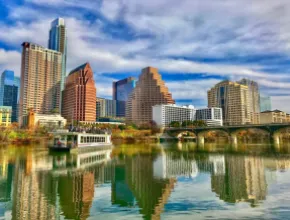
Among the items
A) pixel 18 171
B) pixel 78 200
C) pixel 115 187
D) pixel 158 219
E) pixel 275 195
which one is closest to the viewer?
pixel 158 219

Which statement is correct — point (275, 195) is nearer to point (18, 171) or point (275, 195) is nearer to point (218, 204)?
point (218, 204)

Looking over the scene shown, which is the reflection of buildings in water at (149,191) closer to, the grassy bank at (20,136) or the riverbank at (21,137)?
the riverbank at (21,137)

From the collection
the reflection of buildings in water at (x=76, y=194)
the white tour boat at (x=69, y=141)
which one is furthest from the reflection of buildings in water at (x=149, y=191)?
the white tour boat at (x=69, y=141)

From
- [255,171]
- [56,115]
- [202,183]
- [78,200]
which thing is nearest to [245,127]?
[255,171]

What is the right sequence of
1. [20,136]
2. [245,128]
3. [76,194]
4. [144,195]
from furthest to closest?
[245,128] < [20,136] < [144,195] < [76,194]

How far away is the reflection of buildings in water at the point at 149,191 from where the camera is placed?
59.6 feet

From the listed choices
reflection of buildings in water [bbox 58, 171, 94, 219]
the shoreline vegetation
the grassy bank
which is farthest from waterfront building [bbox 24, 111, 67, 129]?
reflection of buildings in water [bbox 58, 171, 94, 219]

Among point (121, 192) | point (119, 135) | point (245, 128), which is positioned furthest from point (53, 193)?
point (245, 128)

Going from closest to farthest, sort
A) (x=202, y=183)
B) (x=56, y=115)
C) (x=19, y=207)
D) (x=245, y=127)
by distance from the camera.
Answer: (x=19, y=207)
(x=202, y=183)
(x=245, y=127)
(x=56, y=115)

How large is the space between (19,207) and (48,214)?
321 centimetres

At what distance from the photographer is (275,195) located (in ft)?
70.4

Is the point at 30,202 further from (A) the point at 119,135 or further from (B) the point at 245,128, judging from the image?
(B) the point at 245,128

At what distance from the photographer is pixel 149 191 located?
2338 cm

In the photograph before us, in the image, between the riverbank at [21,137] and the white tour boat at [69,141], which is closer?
the white tour boat at [69,141]
